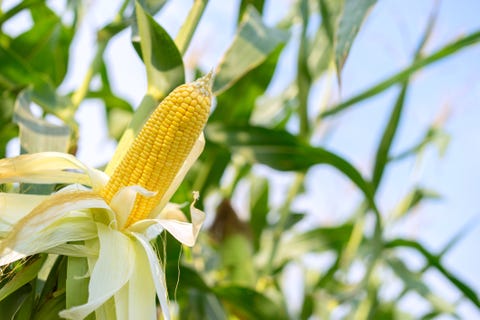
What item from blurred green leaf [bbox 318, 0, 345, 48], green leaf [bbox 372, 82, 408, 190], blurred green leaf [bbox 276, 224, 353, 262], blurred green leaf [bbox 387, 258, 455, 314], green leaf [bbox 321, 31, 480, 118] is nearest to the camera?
blurred green leaf [bbox 318, 0, 345, 48]

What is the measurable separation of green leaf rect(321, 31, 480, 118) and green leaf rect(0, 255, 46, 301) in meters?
0.57

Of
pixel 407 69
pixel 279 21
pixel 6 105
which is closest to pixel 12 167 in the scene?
pixel 6 105

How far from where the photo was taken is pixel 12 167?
411 mm

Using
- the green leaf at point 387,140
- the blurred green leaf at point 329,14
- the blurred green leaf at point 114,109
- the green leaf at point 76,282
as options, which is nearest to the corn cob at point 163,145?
the green leaf at point 76,282

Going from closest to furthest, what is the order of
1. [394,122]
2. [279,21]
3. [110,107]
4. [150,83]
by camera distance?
[150,83]
[394,122]
[110,107]
[279,21]

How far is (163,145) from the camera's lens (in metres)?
0.44

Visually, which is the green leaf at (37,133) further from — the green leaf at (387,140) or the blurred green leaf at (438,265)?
the blurred green leaf at (438,265)

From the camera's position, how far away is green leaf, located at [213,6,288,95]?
622mm

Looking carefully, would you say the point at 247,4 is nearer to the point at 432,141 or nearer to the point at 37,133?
the point at 37,133

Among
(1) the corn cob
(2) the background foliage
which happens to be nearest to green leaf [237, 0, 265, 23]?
(2) the background foliage

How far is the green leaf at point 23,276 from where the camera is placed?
401 mm

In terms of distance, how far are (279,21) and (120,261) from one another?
1014 mm

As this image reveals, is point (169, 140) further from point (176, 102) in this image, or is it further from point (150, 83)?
point (150, 83)

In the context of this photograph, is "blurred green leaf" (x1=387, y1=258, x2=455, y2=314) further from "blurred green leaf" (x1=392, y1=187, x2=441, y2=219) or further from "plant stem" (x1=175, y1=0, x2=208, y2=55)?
"plant stem" (x1=175, y1=0, x2=208, y2=55)
